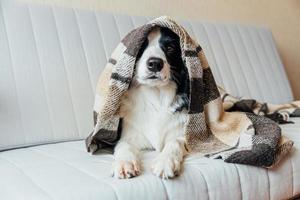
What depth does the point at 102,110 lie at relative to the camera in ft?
3.42

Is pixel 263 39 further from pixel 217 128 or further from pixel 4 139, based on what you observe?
pixel 4 139

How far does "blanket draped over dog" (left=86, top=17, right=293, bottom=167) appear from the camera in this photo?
1010mm

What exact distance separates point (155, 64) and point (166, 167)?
0.30 m

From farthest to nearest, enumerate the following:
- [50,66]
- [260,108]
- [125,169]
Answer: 1. [260,108]
2. [50,66]
3. [125,169]

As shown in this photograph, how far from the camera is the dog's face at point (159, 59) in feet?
3.21

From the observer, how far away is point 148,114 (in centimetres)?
110

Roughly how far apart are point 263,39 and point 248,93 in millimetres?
422

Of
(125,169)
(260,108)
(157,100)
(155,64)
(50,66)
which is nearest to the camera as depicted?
(125,169)

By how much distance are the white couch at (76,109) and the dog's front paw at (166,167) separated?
0.02m

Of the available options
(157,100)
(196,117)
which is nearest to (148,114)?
(157,100)

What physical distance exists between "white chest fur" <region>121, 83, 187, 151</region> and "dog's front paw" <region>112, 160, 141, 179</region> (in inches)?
9.4

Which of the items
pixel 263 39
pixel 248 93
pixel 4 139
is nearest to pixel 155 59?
pixel 4 139

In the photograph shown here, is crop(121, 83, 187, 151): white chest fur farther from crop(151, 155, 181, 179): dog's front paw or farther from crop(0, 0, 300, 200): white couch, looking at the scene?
crop(151, 155, 181, 179): dog's front paw

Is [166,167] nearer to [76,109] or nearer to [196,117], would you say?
[196,117]
